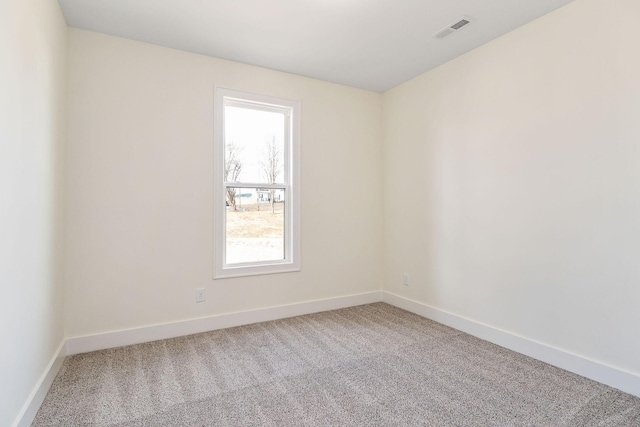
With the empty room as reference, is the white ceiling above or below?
above

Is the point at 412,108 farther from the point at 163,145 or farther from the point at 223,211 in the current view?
the point at 163,145

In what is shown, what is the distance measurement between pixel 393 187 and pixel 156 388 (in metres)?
2.99

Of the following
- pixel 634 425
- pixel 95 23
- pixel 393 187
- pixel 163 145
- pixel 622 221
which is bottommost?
pixel 634 425

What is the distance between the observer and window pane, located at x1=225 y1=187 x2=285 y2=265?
127 inches

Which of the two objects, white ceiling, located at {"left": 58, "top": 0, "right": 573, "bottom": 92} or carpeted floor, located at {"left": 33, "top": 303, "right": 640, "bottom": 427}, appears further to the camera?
white ceiling, located at {"left": 58, "top": 0, "right": 573, "bottom": 92}

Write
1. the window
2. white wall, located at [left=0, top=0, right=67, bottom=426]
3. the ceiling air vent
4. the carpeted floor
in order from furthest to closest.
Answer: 1. the window
2. the ceiling air vent
3. the carpeted floor
4. white wall, located at [left=0, top=0, right=67, bottom=426]

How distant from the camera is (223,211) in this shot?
3107 mm

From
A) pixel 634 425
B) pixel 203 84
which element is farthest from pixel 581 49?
pixel 203 84

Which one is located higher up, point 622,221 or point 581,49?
point 581,49

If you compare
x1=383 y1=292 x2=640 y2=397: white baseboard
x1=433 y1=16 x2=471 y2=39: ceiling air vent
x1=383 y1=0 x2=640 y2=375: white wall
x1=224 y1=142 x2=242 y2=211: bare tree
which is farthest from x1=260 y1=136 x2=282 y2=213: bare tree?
x1=383 y1=292 x2=640 y2=397: white baseboard

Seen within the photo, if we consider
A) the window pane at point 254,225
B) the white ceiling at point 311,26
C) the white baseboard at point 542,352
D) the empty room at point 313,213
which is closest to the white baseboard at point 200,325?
the empty room at point 313,213

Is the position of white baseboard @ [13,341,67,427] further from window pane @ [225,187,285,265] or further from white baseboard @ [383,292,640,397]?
white baseboard @ [383,292,640,397]

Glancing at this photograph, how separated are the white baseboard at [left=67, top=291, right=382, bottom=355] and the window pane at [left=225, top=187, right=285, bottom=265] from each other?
1.76ft

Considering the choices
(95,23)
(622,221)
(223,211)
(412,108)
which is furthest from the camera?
(412,108)
